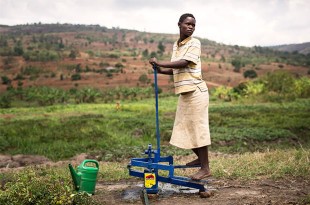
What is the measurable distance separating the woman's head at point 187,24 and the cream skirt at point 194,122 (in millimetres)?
636

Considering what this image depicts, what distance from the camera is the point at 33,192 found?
3.79m

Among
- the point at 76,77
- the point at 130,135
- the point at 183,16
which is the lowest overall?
the point at 130,135

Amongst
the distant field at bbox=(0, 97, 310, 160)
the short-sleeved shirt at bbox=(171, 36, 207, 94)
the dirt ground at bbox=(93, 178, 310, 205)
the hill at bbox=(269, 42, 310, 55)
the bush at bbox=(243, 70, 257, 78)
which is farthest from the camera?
the hill at bbox=(269, 42, 310, 55)

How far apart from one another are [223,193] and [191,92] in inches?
47.6

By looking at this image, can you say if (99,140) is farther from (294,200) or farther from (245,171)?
(294,200)

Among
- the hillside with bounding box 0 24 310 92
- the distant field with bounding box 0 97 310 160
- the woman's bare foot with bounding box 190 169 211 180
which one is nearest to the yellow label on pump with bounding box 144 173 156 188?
the woman's bare foot with bounding box 190 169 211 180

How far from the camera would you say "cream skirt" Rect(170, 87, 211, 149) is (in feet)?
14.2

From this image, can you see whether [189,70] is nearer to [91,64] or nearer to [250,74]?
[91,64]

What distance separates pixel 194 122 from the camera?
437 centimetres

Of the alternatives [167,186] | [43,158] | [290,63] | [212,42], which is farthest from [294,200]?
[212,42]

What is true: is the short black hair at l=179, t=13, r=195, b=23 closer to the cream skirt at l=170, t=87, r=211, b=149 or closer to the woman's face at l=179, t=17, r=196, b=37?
the woman's face at l=179, t=17, r=196, b=37

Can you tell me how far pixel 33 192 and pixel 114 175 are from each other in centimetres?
209

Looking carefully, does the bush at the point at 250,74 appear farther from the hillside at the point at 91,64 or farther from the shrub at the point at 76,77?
the shrub at the point at 76,77

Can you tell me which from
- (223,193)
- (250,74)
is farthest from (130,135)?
(250,74)
